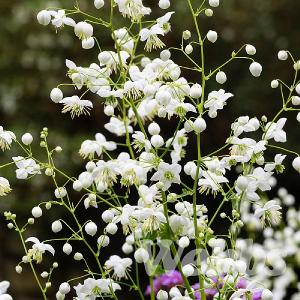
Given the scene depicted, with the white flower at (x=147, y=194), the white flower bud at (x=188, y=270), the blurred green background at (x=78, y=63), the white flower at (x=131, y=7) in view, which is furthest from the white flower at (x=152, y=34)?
the blurred green background at (x=78, y=63)

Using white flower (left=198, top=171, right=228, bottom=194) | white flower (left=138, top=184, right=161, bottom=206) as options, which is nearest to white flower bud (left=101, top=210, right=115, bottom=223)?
white flower (left=138, top=184, right=161, bottom=206)

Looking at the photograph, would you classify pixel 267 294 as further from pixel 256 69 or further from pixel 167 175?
pixel 256 69

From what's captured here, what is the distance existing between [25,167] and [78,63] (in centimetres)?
322

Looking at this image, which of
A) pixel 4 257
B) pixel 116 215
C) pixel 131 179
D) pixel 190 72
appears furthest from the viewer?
pixel 4 257

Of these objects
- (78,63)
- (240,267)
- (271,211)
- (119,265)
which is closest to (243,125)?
(271,211)

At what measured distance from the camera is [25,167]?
4.73ft

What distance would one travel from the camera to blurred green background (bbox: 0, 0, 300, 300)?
4570mm

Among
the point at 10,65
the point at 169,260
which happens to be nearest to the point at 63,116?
the point at 10,65

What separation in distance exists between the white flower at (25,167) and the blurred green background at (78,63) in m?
3.07

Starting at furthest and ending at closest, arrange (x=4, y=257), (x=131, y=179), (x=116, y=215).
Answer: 1. (x=4, y=257)
2. (x=116, y=215)
3. (x=131, y=179)

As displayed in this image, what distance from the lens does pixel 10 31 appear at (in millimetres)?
4664

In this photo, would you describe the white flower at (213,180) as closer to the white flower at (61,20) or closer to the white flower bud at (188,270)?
the white flower bud at (188,270)

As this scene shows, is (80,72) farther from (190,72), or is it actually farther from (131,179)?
(190,72)

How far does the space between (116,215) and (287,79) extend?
341 cm
